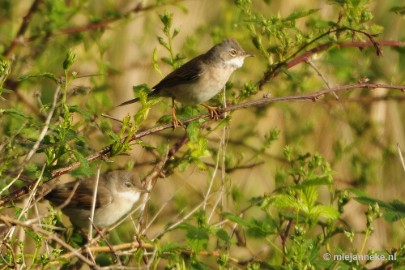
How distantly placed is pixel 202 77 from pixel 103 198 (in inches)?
44.3

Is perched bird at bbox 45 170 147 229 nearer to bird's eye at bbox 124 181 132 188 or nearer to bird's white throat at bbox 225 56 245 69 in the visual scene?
bird's eye at bbox 124 181 132 188

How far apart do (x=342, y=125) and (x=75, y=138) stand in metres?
4.62

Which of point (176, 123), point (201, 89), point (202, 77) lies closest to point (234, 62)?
point (202, 77)

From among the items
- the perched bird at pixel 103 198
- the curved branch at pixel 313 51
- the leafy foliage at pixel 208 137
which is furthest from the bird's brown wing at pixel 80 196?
the curved branch at pixel 313 51

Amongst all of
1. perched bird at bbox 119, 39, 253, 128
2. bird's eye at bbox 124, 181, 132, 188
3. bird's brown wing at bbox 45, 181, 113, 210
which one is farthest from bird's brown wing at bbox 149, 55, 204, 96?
bird's brown wing at bbox 45, 181, 113, 210

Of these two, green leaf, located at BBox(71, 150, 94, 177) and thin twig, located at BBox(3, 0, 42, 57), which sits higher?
thin twig, located at BBox(3, 0, 42, 57)

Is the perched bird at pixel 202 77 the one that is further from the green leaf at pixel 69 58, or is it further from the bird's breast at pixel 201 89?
the green leaf at pixel 69 58

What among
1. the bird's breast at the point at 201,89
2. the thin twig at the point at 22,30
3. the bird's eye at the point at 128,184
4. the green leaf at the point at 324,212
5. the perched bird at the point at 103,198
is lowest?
the perched bird at the point at 103,198

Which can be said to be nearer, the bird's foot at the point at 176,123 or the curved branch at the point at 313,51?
the bird's foot at the point at 176,123

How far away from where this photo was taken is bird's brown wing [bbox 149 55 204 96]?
205 inches

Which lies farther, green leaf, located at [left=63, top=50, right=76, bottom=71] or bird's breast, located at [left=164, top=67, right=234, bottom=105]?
bird's breast, located at [left=164, top=67, right=234, bottom=105]

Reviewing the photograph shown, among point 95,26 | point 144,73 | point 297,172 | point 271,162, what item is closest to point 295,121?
point 271,162

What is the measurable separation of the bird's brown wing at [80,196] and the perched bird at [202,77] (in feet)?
2.51

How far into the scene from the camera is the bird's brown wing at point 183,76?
5.20 metres
